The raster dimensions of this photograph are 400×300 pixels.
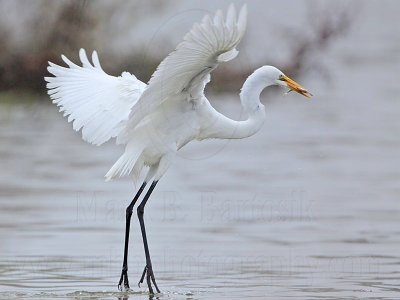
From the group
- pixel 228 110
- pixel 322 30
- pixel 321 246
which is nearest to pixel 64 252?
pixel 321 246

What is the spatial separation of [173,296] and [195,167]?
328 inches

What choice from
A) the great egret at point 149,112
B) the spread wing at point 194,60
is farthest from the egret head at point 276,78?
the spread wing at point 194,60

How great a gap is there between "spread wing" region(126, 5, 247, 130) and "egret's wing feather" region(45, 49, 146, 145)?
422mm

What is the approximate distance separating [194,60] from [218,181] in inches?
278

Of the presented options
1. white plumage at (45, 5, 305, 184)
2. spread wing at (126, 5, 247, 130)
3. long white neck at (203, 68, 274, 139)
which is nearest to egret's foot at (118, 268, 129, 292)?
white plumage at (45, 5, 305, 184)

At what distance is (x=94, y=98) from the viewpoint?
11.0 m

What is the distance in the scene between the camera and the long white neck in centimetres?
1055

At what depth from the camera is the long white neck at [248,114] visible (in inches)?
416

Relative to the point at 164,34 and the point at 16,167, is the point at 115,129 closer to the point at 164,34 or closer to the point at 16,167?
the point at 16,167

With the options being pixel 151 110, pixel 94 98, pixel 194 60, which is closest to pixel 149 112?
pixel 151 110

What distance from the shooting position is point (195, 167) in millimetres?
17812

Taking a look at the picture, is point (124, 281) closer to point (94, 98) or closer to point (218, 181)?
point (94, 98)

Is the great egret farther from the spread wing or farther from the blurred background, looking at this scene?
the blurred background

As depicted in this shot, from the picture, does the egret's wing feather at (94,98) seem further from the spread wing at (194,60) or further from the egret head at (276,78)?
the egret head at (276,78)
